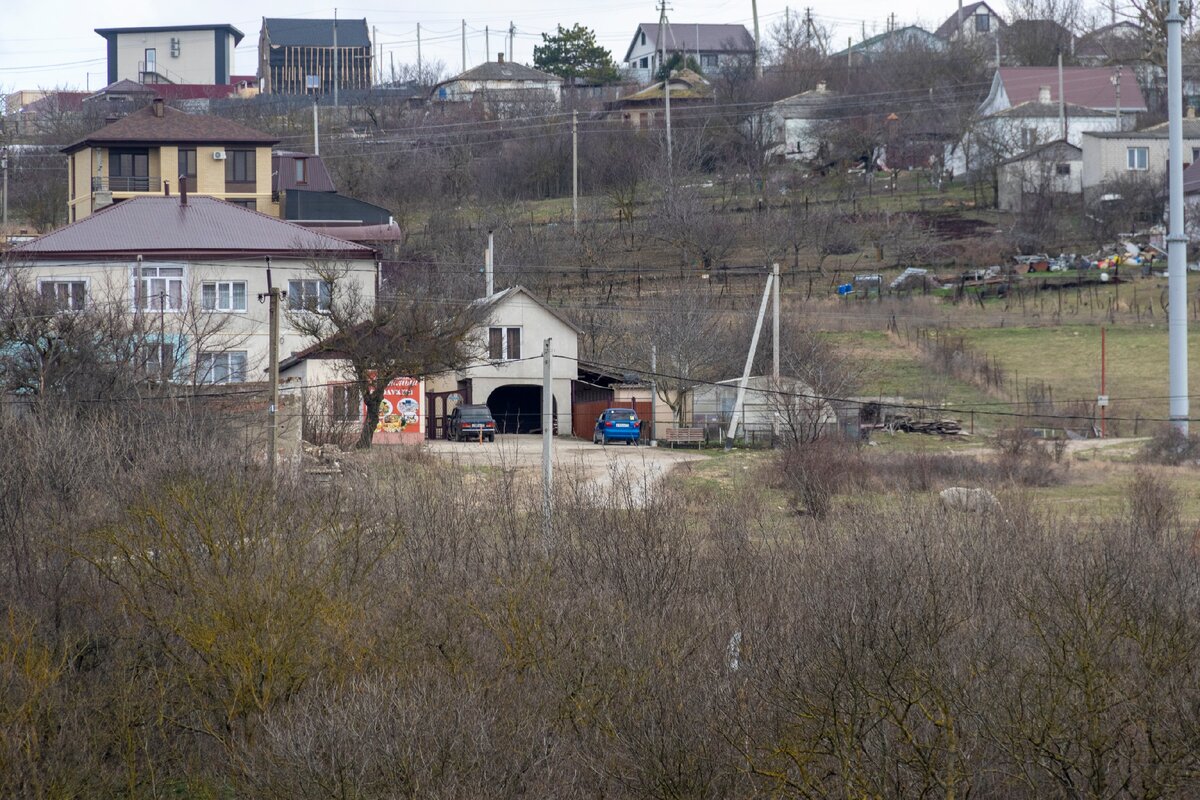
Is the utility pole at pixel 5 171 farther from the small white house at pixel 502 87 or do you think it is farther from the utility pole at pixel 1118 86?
the utility pole at pixel 1118 86

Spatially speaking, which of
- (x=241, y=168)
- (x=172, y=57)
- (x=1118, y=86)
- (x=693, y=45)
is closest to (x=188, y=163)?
(x=241, y=168)

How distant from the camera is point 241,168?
55.8 m

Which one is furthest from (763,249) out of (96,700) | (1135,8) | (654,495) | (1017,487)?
(96,700)

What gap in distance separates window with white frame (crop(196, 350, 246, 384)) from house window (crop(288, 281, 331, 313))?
2.16 meters

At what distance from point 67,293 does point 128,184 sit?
640 inches

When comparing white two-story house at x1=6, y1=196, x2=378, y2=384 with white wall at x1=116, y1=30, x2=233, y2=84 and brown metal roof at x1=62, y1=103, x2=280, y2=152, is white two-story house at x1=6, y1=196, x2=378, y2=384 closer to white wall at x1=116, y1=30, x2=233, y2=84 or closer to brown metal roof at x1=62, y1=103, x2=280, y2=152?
brown metal roof at x1=62, y1=103, x2=280, y2=152

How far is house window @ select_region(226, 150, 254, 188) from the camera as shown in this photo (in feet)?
183

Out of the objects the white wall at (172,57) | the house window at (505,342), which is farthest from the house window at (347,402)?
the white wall at (172,57)

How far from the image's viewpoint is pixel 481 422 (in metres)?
39.0

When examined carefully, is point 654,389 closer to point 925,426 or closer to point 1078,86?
point 925,426

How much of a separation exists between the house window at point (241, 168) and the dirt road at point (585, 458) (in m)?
20.6

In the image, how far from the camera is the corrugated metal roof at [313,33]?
101250 millimetres

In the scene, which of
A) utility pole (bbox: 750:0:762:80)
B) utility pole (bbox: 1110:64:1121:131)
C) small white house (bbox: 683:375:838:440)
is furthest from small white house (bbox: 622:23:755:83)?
small white house (bbox: 683:375:838:440)

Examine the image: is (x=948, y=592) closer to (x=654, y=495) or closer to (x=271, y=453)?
(x=654, y=495)
